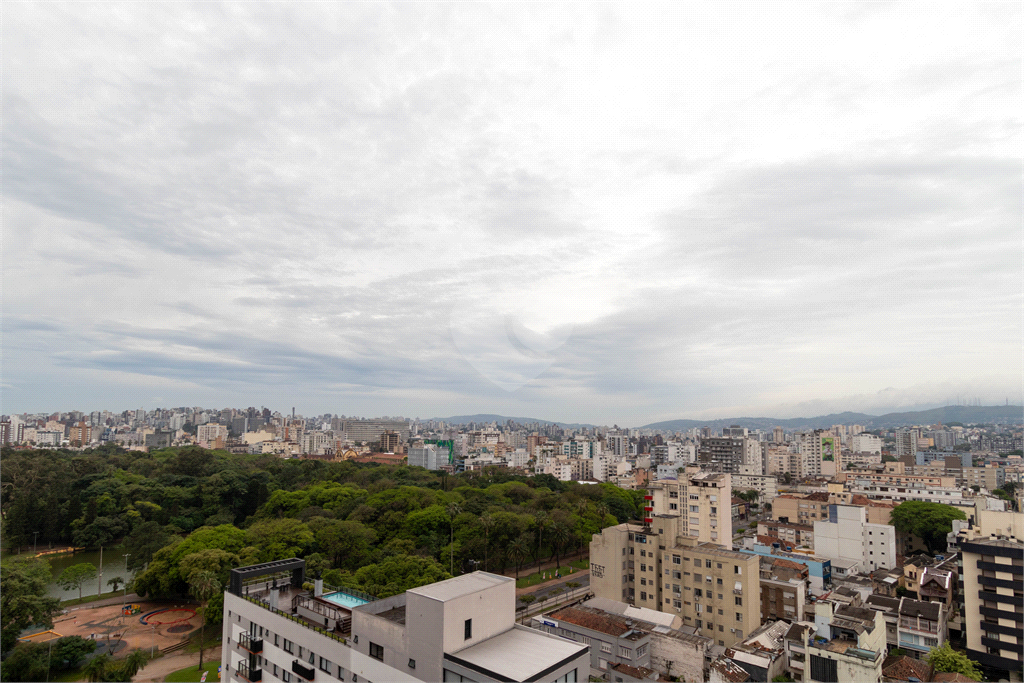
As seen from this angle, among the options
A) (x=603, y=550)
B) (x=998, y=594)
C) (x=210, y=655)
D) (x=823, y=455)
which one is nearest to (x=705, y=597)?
(x=603, y=550)

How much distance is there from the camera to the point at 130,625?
17547mm

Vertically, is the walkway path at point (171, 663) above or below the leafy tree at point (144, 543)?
below

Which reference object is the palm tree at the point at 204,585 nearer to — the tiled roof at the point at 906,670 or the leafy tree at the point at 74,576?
the leafy tree at the point at 74,576

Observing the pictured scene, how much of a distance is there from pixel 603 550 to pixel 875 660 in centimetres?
923

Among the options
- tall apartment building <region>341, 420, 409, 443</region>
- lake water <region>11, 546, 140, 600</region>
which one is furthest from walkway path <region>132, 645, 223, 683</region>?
tall apartment building <region>341, 420, 409, 443</region>

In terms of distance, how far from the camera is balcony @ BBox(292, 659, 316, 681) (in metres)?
9.53

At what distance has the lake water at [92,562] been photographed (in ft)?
69.8

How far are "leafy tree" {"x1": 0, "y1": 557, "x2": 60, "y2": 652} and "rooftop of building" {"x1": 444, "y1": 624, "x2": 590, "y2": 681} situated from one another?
48.7 ft

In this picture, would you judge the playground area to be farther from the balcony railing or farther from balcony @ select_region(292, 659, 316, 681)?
balcony @ select_region(292, 659, 316, 681)

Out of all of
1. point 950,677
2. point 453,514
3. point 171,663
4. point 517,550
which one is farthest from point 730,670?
point 171,663

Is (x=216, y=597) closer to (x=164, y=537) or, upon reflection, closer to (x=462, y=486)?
(x=164, y=537)

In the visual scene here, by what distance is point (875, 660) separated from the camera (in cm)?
1201

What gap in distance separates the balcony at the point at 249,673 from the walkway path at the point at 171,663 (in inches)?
161

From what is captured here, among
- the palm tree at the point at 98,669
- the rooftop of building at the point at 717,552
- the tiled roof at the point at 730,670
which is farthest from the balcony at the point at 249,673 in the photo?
the rooftop of building at the point at 717,552
